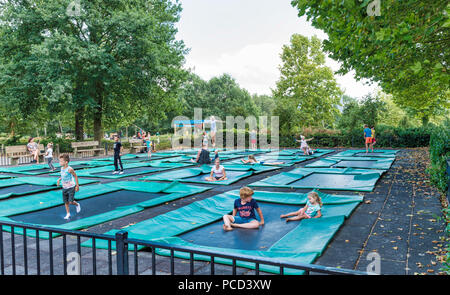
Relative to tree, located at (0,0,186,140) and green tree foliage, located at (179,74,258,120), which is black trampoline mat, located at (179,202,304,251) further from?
green tree foliage, located at (179,74,258,120)

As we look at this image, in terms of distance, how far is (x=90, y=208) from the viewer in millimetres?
8117

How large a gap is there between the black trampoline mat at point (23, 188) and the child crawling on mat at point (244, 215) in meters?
7.24

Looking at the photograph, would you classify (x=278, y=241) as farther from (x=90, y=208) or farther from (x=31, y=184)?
(x=31, y=184)

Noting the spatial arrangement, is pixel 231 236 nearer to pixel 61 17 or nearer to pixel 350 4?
pixel 350 4

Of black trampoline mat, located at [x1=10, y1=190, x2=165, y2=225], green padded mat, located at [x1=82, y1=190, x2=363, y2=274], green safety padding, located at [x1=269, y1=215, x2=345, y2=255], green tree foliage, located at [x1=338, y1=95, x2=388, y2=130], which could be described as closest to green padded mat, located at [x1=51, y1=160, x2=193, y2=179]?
black trampoline mat, located at [x1=10, y1=190, x2=165, y2=225]

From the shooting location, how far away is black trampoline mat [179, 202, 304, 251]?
535 centimetres

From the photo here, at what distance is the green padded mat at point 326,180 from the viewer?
33.0 ft

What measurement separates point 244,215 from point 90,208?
4.19 metres

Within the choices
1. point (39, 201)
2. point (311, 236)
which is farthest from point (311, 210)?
point (39, 201)

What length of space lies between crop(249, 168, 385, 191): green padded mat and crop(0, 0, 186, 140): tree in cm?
1425

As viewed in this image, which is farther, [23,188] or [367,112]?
[367,112]

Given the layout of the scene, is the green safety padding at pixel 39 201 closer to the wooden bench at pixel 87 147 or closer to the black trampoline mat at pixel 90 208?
the black trampoline mat at pixel 90 208
